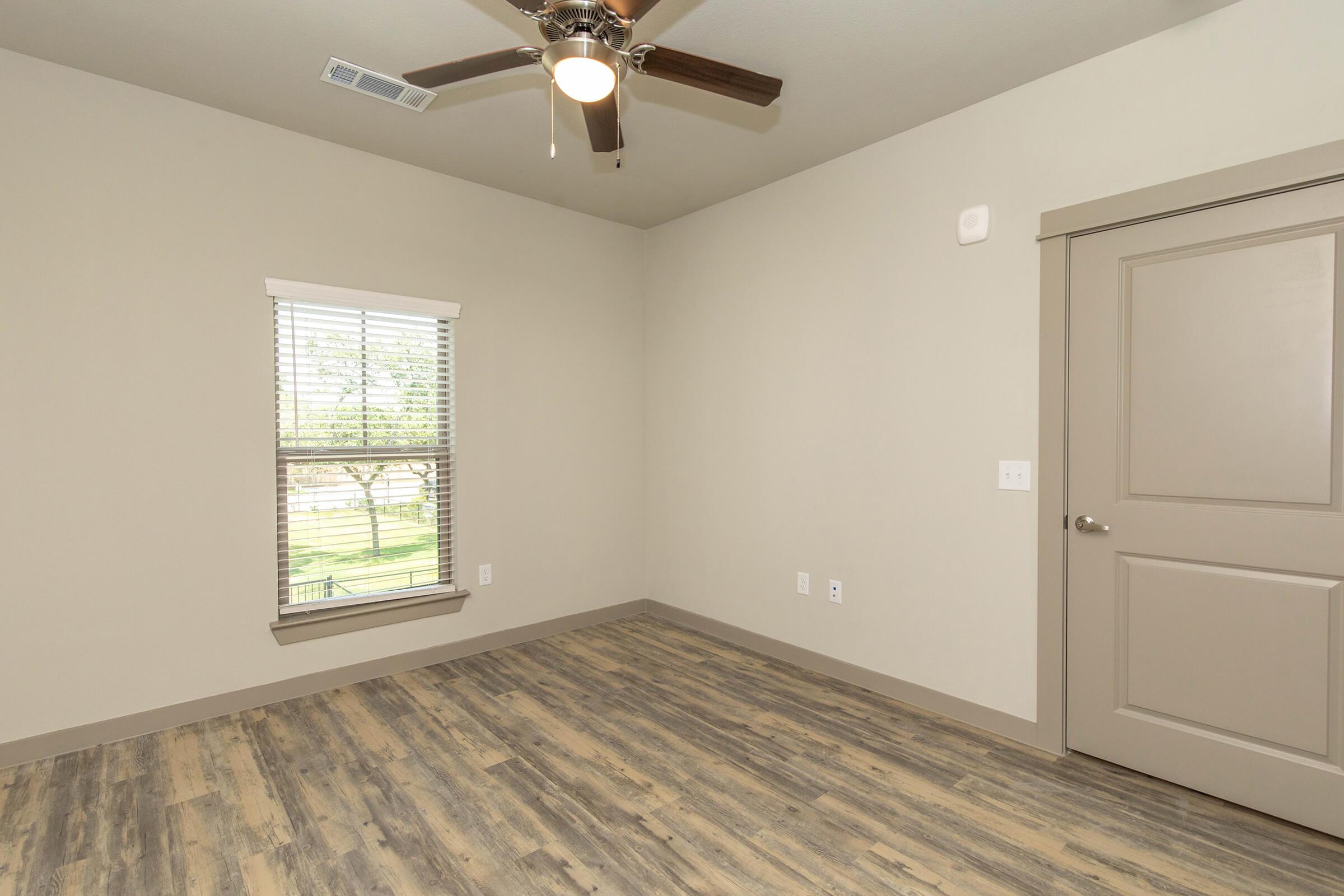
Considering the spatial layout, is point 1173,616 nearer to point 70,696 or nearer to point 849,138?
point 849,138

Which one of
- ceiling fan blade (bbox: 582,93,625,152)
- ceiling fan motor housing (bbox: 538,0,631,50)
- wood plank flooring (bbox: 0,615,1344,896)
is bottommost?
wood plank flooring (bbox: 0,615,1344,896)

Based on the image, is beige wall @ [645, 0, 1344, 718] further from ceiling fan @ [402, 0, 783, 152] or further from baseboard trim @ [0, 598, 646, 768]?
ceiling fan @ [402, 0, 783, 152]

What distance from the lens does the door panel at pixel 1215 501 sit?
7.04 ft

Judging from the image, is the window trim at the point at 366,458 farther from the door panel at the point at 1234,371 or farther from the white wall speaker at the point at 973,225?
the door panel at the point at 1234,371

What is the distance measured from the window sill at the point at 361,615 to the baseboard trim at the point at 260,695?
20cm

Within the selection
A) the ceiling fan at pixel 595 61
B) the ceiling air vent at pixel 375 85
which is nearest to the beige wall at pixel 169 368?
the ceiling air vent at pixel 375 85

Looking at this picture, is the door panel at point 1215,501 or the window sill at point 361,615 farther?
the window sill at point 361,615

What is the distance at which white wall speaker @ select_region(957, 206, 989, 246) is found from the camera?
294 cm

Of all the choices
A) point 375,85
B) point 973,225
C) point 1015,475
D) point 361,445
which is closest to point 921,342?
point 973,225

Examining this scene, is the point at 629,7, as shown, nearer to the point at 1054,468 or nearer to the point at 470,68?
the point at 470,68

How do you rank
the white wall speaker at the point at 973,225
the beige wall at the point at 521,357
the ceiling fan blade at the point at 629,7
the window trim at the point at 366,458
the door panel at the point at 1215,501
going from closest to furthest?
the ceiling fan blade at the point at 629,7
the door panel at the point at 1215,501
the beige wall at the point at 521,357
the white wall speaker at the point at 973,225
the window trim at the point at 366,458

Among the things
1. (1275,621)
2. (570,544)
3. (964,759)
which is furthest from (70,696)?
(1275,621)

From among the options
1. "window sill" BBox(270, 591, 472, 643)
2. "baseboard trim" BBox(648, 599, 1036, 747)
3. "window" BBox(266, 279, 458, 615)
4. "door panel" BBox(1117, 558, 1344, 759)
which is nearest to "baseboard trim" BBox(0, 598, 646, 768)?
"window sill" BBox(270, 591, 472, 643)

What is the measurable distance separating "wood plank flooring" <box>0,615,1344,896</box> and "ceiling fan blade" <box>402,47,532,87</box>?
97.2 inches
